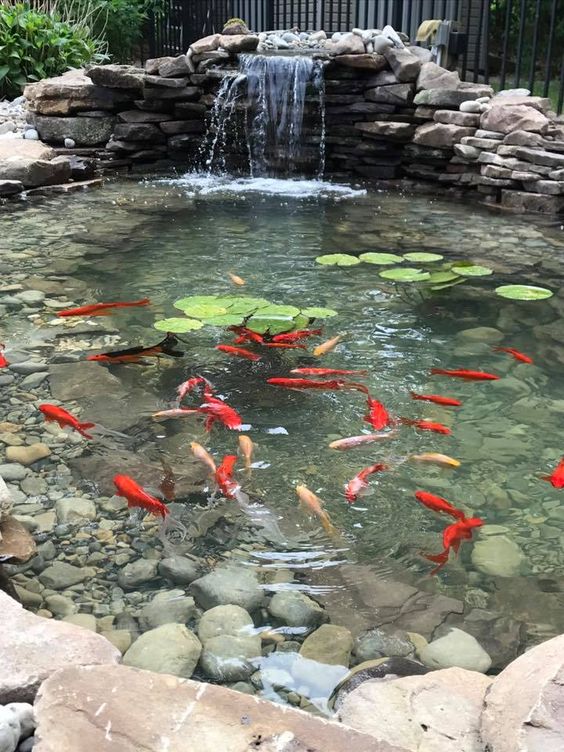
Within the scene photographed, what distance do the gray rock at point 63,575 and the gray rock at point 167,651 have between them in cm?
34

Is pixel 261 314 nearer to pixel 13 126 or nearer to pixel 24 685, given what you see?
pixel 24 685

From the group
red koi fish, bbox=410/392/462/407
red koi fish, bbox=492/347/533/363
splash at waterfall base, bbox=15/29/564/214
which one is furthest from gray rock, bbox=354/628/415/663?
splash at waterfall base, bbox=15/29/564/214

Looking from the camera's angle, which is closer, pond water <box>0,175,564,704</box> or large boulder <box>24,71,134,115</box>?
pond water <box>0,175,564,704</box>

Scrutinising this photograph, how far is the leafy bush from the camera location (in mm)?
10250

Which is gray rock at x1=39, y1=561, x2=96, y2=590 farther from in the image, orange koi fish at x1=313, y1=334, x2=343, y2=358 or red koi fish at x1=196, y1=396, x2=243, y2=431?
orange koi fish at x1=313, y1=334, x2=343, y2=358

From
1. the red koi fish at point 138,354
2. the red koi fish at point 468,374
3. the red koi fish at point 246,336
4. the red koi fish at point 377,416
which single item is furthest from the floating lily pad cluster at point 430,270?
the red koi fish at point 377,416

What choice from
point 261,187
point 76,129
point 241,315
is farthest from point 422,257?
point 76,129

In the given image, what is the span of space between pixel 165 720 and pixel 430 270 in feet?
13.8

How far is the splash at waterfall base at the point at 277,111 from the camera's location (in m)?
8.43

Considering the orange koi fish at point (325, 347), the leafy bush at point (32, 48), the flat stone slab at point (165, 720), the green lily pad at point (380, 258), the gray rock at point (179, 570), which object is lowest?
the gray rock at point (179, 570)

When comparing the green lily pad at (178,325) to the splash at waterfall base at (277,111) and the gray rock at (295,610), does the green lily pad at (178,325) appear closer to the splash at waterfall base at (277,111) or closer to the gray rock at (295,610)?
the gray rock at (295,610)

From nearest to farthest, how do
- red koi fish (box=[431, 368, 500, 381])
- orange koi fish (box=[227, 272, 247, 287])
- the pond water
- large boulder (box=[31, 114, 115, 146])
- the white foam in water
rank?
the pond water → red koi fish (box=[431, 368, 500, 381]) → orange koi fish (box=[227, 272, 247, 287]) → the white foam in water → large boulder (box=[31, 114, 115, 146])

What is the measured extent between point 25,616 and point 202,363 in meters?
2.02

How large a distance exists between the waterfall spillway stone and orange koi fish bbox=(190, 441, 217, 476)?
694 centimetres
